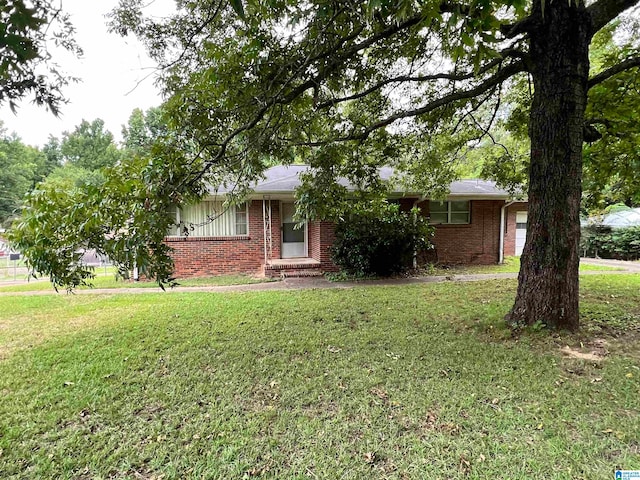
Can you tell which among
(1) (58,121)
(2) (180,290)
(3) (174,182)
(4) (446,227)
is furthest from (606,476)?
(4) (446,227)

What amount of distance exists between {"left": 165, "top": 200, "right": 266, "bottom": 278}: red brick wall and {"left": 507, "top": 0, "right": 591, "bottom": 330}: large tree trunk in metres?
8.09

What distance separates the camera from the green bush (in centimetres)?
964

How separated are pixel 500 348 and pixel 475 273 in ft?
22.4

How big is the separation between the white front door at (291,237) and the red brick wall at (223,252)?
1.24 ft

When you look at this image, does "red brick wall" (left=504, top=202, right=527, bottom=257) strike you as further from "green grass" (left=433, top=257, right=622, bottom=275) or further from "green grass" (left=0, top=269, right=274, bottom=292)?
"green grass" (left=0, top=269, right=274, bottom=292)

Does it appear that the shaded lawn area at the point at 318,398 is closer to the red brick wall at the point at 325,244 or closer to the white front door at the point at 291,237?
the red brick wall at the point at 325,244

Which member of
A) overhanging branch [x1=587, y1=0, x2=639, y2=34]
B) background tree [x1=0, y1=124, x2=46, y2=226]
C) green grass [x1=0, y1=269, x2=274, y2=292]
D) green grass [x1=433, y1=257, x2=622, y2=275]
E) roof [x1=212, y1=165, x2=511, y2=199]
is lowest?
green grass [x1=0, y1=269, x2=274, y2=292]

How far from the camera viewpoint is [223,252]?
11133 mm

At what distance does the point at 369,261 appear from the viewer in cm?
988

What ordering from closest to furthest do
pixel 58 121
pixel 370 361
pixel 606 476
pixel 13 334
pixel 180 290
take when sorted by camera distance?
pixel 606 476
pixel 58 121
pixel 370 361
pixel 13 334
pixel 180 290

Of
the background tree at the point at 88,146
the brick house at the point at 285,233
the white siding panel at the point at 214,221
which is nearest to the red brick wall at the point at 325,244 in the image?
the brick house at the point at 285,233

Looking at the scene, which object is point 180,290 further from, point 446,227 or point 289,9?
point 446,227

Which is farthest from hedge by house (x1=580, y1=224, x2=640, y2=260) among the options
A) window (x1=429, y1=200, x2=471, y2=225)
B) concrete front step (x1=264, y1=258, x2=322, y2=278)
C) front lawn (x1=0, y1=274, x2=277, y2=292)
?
front lawn (x1=0, y1=274, x2=277, y2=292)

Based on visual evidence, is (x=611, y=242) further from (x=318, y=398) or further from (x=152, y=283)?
(x=152, y=283)
